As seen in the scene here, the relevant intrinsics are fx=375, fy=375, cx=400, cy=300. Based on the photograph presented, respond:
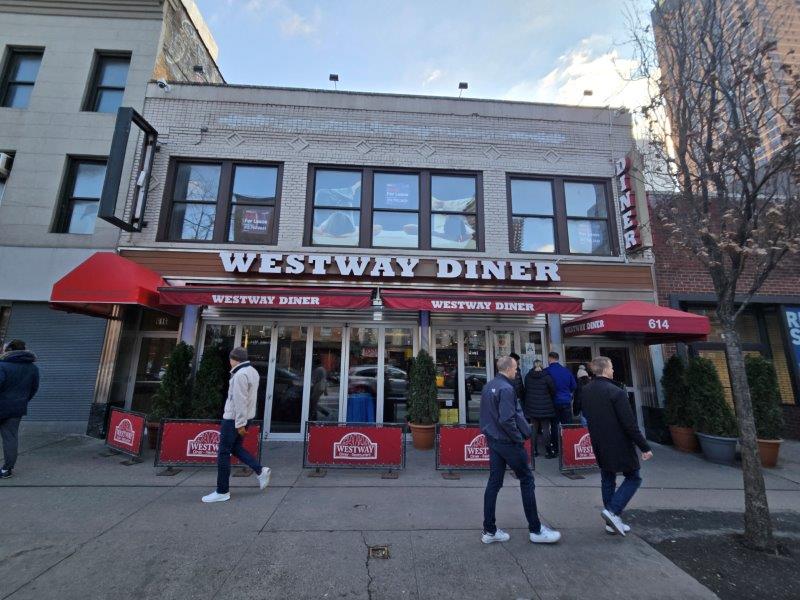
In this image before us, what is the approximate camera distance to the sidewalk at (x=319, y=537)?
124 inches

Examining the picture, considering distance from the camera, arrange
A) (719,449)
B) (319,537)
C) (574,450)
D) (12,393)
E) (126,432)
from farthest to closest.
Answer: (719,449), (126,432), (574,450), (12,393), (319,537)

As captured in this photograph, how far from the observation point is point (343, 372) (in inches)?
329

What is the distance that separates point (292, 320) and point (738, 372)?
7.59 meters

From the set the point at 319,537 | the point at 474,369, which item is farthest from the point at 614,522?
the point at 474,369

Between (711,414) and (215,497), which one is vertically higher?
(711,414)

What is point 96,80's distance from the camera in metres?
9.70

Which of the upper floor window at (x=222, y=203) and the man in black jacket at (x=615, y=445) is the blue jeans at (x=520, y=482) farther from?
the upper floor window at (x=222, y=203)

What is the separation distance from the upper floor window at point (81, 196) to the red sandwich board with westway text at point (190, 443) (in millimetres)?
6062

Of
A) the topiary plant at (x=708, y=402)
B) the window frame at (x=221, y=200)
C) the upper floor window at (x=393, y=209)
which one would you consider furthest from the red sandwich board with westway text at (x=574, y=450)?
the window frame at (x=221, y=200)

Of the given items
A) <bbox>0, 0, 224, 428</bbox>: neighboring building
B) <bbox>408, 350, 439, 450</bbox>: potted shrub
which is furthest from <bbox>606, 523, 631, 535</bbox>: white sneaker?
<bbox>0, 0, 224, 428</bbox>: neighboring building

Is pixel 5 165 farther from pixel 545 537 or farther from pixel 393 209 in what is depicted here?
pixel 545 537

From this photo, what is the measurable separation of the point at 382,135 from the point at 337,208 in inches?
90.0

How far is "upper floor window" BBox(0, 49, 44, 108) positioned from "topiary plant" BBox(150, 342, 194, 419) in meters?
8.16

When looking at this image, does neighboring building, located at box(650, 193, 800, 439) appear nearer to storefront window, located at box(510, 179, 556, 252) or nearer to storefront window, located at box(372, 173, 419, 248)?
storefront window, located at box(510, 179, 556, 252)
